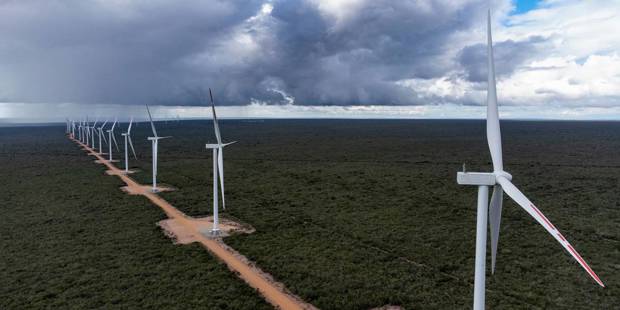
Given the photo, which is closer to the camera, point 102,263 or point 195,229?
point 102,263

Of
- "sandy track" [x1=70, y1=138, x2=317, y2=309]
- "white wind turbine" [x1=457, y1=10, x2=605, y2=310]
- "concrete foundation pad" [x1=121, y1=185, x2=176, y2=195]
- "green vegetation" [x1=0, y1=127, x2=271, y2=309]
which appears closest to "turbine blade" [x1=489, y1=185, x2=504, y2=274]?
"white wind turbine" [x1=457, y1=10, x2=605, y2=310]

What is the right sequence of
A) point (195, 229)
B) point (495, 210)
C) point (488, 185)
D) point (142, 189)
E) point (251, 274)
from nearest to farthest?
point (488, 185), point (495, 210), point (251, 274), point (195, 229), point (142, 189)

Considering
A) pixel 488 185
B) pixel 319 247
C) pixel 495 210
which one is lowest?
pixel 319 247

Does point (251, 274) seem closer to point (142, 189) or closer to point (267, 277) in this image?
point (267, 277)

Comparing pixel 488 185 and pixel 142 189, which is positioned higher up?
pixel 488 185

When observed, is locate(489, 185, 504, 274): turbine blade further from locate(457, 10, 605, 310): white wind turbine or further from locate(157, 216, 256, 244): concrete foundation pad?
locate(157, 216, 256, 244): concrete foundation pad

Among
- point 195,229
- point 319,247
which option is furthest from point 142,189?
point 319,247

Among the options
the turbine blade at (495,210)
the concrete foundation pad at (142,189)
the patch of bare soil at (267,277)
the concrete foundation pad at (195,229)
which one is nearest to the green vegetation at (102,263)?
the concrete foundation pad at (195,229)

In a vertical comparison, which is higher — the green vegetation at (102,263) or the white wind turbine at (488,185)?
the white wind turbine at (488,185)

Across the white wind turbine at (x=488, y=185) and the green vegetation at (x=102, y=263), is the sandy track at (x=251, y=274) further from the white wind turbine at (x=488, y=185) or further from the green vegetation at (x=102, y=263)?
the white wind turbine at (x=488, y=185)

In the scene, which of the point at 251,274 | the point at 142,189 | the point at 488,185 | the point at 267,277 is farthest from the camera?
the point at 142,189

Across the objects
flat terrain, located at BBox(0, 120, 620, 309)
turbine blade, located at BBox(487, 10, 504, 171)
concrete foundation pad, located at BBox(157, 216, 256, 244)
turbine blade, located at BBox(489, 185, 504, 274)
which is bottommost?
flat terrain, located at BBox(0, 120, 620, 309)
